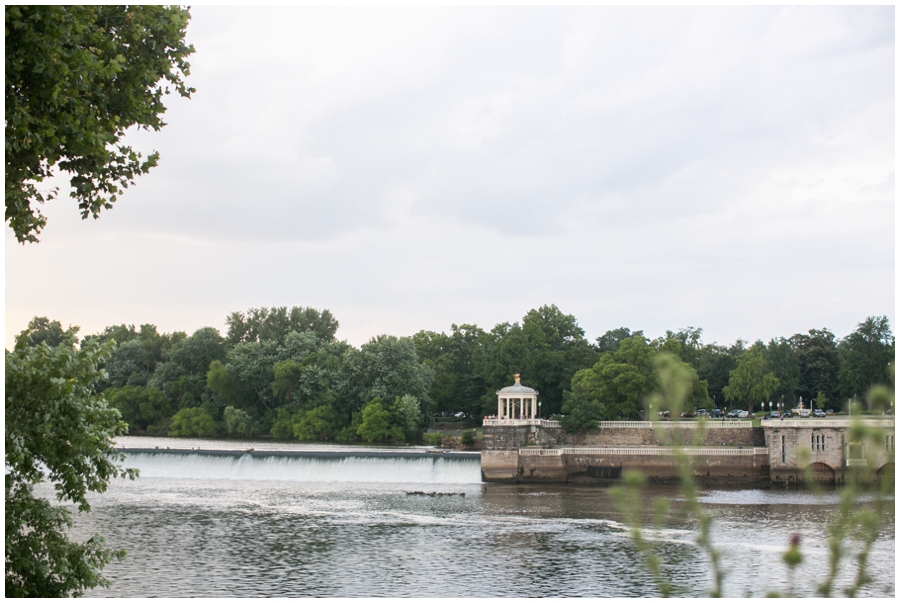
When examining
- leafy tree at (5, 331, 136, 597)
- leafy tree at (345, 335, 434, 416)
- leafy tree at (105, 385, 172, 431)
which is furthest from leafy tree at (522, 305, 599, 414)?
leafy tree at (5, 331, 136, 597)

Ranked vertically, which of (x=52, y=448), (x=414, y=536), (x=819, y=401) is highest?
(x=819, y=401)

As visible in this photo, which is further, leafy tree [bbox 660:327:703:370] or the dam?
leafy tree [bbox 660:327:703:370]

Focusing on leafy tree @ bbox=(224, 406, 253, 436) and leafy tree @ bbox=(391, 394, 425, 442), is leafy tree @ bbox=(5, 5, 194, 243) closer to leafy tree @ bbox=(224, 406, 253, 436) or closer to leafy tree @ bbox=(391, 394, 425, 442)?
leafy tree @ bbox=(391, 394, 425, 442)

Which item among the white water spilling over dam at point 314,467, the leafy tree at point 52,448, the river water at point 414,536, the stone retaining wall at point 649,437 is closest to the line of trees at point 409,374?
the stone retaining wall at point 649,437

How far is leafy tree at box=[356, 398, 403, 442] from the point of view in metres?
67.8

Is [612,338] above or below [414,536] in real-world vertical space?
above

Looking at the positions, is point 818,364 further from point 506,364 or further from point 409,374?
point 409,374

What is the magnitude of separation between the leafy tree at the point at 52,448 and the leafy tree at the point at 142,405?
232ft

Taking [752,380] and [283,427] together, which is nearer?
[752,380]

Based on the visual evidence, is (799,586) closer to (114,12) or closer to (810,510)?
(810,510)

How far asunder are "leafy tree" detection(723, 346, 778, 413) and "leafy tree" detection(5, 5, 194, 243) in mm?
66046

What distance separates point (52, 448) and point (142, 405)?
72050 millimetres

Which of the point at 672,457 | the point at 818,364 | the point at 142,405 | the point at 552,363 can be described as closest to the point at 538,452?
the point at 672,457

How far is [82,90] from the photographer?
36.0ft
